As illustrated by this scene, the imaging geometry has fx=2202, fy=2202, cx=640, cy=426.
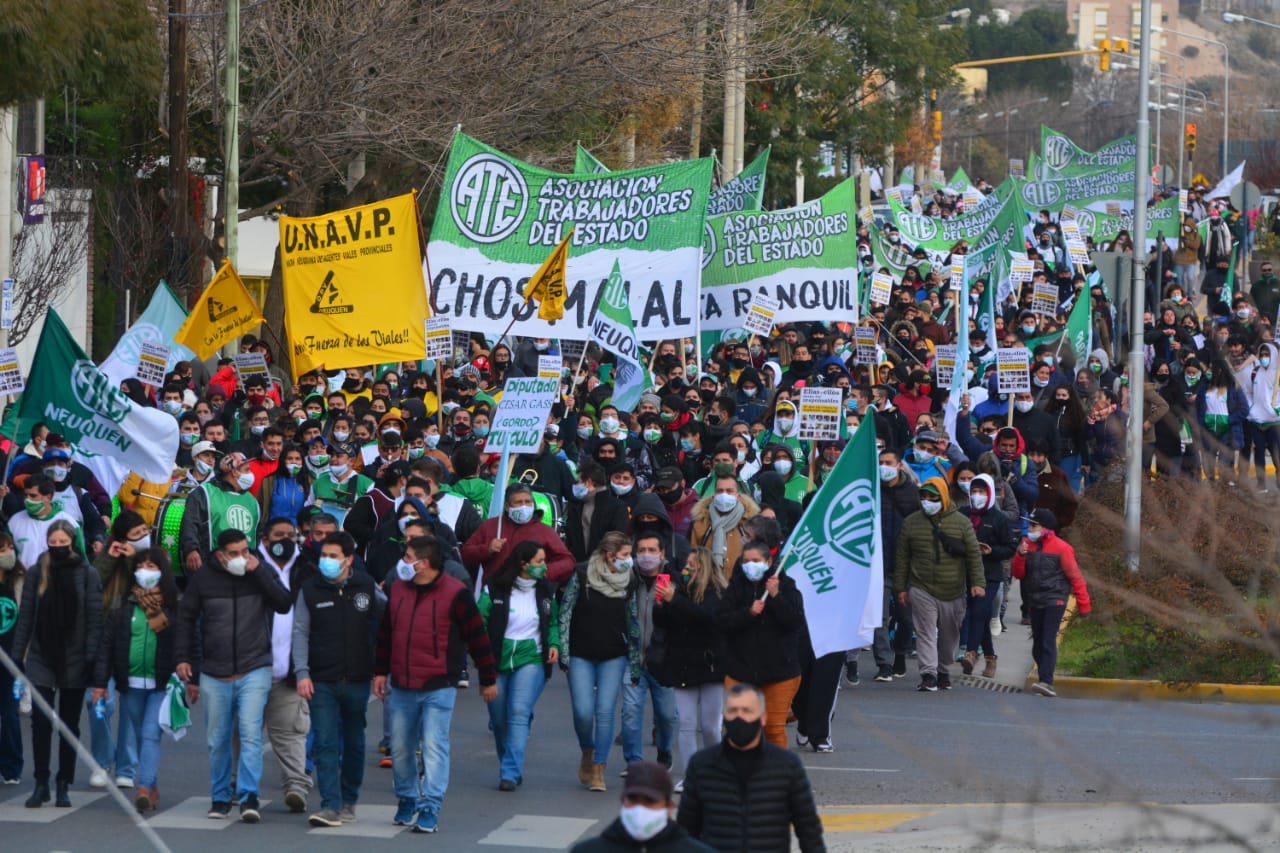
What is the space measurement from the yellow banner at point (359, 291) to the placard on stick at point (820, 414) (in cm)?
345

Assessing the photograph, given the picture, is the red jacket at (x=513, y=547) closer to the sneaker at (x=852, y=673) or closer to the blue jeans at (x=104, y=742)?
the blue jeans at (x=104, y=742)

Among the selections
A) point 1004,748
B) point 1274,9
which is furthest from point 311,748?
point 1274,9

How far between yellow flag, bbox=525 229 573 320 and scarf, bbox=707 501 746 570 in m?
4.43

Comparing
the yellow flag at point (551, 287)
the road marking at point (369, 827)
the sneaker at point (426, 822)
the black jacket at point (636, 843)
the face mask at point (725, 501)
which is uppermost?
the yellow flag at point (551, 287)

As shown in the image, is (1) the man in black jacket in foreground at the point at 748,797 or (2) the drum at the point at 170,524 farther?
(2) the drum at the point at 170,524

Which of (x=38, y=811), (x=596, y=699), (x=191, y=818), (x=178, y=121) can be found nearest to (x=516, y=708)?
(x=596, y=699)

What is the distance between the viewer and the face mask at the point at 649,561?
11.7 m

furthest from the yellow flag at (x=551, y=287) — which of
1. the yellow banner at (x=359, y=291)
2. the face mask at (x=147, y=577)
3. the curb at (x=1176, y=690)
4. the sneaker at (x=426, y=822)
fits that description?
the sneaker at (x=426, y=822)

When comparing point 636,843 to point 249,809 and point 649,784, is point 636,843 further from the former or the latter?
point 249,809

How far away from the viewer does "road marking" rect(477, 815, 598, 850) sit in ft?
34.0

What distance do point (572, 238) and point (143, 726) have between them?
8746 millimetres

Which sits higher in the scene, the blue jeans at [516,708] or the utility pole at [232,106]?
the utility pole at [232,106]

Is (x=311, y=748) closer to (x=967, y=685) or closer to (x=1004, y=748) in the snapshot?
(x=1004, y=748)

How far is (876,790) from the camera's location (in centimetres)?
1166
